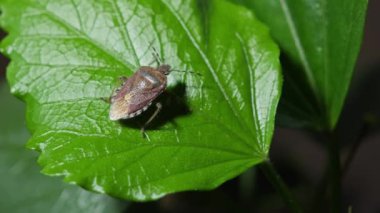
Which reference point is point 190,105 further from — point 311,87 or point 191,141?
point 311,87

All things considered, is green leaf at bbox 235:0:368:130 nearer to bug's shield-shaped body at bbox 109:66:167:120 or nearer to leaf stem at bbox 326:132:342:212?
leaf stem at bbox 326:132:342:212

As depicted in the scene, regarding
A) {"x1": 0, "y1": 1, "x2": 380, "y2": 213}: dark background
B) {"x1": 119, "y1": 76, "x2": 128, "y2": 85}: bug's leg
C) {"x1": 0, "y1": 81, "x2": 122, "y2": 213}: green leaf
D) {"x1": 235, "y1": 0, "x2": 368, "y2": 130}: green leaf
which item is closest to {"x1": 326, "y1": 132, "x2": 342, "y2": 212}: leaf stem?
{"x1": 235, "y1": 0, "x2": 368, "y2": 130}: green leaf

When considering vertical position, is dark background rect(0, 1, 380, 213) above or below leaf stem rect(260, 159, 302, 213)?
below

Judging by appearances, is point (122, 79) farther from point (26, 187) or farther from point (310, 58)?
point (26, 187)

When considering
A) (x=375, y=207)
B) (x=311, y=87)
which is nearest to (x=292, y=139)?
(x=375, y=207)

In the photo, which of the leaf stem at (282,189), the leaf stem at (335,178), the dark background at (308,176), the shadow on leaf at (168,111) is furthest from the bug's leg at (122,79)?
the leaf stem at (335,178)

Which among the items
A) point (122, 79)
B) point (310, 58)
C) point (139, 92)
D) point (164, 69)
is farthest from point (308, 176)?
point (122, 79)
